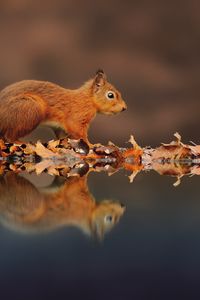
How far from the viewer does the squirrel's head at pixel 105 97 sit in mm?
3551

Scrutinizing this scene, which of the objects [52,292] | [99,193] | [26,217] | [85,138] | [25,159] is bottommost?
[52,292]

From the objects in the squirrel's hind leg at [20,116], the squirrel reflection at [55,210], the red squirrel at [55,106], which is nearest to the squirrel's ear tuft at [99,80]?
the red squirrel at [55,106]

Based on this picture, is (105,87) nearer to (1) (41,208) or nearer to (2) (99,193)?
(2) (99,193)

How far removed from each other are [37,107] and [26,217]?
7.78ft

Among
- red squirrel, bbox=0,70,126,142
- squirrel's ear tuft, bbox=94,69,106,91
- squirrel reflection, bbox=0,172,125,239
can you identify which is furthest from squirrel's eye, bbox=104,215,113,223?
squirrel's ear tuft, bbox=94,69,106,91

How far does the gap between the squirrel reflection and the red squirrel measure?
1.80m

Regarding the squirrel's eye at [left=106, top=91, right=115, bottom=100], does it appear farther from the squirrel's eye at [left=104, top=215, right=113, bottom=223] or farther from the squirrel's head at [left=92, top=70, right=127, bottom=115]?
the squirrel's eye at [left=104, top=215, right=113, bottom=223]

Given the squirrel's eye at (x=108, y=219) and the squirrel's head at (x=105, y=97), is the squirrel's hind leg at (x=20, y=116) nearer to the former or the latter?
the squirrel's head at (x=105, y=97)

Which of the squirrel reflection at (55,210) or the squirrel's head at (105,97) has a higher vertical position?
the squirrel's head at (105,97)

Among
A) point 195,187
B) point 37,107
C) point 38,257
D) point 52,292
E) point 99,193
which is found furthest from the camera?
point 37,107

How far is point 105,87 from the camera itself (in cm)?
359

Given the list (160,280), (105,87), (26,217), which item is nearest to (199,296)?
(160,280)

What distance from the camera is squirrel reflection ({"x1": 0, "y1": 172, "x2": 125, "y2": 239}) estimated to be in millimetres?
817

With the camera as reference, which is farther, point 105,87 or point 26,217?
point 105,87
